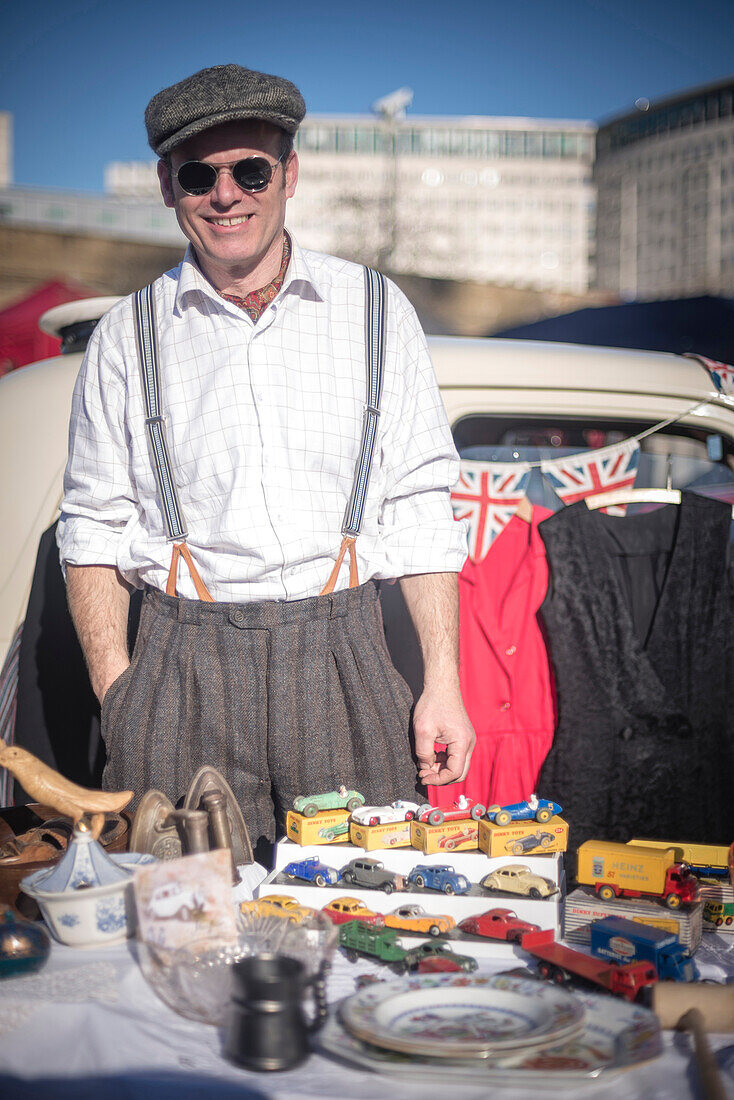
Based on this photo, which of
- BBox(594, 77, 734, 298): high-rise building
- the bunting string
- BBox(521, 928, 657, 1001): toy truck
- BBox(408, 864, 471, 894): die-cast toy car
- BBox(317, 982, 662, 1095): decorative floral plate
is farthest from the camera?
BBox(594, 77, 734, 298): high-rise building

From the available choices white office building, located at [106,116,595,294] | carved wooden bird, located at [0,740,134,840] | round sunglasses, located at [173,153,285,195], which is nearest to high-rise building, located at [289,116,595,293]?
white office building, located at [106,116,595,294]

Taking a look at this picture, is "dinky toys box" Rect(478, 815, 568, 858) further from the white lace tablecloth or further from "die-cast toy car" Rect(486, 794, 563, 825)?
the white lace tablecloth

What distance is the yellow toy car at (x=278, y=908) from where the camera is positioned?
117 cm

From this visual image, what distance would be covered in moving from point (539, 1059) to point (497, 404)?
216 cm

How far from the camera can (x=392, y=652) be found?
256 centimetres

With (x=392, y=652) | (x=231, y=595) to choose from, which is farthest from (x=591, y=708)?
(x=231, y=595)

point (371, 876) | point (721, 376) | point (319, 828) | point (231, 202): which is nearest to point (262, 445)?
point (231, 202)

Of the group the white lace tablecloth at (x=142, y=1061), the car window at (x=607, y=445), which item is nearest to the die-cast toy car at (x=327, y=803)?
the white lace tablecloth at (x=142, y=1061)

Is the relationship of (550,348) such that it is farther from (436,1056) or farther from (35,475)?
(436,1056)

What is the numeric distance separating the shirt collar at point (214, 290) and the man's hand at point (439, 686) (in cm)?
63

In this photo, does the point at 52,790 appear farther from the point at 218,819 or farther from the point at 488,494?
the point at 488,494

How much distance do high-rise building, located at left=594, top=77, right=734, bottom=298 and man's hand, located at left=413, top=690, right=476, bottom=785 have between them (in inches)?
440

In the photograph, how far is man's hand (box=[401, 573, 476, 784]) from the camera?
1.89 meters

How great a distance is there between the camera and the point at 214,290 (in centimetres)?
196
